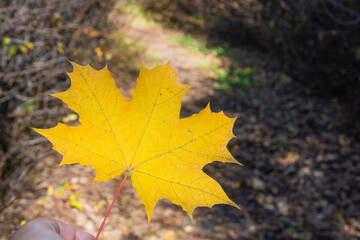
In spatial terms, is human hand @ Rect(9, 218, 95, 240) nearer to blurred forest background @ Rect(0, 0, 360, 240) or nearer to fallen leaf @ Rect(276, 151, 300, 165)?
blurred forest background @ Rect(0, 0, 360, 240)

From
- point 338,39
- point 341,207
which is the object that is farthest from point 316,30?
point 341,207

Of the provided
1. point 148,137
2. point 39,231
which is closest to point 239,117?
point 148,137

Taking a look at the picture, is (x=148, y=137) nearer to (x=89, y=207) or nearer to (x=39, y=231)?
(x=39, y=231)

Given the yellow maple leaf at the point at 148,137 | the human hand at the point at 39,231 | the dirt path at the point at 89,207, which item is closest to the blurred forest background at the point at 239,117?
the dirt path at the point at 89,207

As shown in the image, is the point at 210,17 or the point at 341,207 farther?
the point at 210,17

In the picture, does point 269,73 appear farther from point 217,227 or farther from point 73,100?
point 73,100

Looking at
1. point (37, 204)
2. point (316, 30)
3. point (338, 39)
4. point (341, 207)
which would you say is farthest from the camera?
point (316, 30)

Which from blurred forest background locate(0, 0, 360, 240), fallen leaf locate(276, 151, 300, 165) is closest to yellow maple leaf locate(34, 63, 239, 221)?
blurred forest background locate(0, 0, 360, 240)
